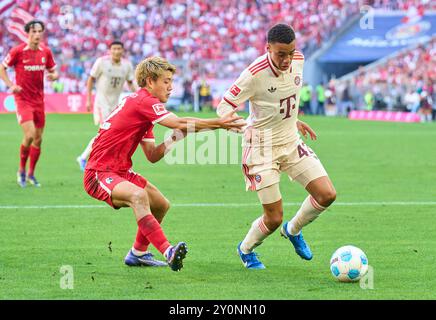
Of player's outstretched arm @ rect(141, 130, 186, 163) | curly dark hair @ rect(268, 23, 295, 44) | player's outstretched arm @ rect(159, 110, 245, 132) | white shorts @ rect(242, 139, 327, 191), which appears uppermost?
curly dark hair @ rect(268, 23, 295, 44)

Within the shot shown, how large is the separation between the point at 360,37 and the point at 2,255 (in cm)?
4376

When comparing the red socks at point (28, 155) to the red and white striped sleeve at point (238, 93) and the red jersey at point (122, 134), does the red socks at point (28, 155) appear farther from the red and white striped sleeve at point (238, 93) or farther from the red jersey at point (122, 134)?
the red and white striped sleeve at point (238, 93)

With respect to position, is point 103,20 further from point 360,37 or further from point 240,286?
point 240,286

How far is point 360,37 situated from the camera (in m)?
50.8

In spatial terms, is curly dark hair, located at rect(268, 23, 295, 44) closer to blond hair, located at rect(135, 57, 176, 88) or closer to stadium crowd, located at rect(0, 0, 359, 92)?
blond hair, located at rect(135, 57, 176, 88)

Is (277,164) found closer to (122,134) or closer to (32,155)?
(122,134)

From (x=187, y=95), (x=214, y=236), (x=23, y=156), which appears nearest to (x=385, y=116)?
(x=187, y=95)

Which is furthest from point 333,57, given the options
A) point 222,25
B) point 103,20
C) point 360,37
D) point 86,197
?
point 86,197

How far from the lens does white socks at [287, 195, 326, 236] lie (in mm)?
8492

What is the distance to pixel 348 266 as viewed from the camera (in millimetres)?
7543

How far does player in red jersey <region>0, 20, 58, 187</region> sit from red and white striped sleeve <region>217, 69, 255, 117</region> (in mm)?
Answer: 7426

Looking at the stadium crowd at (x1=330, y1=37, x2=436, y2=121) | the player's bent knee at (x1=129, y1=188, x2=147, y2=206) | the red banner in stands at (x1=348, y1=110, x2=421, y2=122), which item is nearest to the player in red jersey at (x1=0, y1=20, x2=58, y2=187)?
the player's bent knee at (x1=129, y1=188, x2=147, y2=206)

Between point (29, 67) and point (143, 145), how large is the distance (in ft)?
24.4

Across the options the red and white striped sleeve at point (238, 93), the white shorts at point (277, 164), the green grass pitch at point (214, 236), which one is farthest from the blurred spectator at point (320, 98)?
the red and white striped sleeve at point (238, 93)
